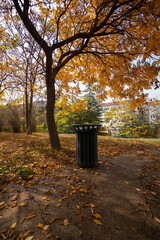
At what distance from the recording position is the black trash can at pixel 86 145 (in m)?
2.95

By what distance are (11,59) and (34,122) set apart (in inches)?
210

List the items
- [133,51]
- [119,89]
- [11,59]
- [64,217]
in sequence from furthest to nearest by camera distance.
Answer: [11,59]
[119,89]
[133,51]
[64,217]

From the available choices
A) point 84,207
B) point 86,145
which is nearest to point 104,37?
point 86,145

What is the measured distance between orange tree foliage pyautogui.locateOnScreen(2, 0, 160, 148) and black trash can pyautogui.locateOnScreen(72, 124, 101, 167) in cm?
149

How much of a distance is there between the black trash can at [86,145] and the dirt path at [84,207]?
1.20ft

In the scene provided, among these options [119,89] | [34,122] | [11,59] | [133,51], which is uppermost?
[11,59]

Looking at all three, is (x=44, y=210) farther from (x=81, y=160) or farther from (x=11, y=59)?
(x=11, y=59)

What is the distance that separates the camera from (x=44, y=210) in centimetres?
160

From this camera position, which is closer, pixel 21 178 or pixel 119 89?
pixel 21 178

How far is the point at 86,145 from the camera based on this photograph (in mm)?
2961

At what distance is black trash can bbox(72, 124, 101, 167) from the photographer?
9.68ft

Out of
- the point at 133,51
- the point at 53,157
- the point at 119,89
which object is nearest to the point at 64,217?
the point at 53,157

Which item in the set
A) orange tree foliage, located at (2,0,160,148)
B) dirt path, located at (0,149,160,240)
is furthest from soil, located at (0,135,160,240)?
orange tree foliage, located at (2,0,160,148)

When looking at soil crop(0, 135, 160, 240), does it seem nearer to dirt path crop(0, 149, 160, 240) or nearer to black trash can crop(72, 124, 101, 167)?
dirt path crop(0, 149, 160, 240)
